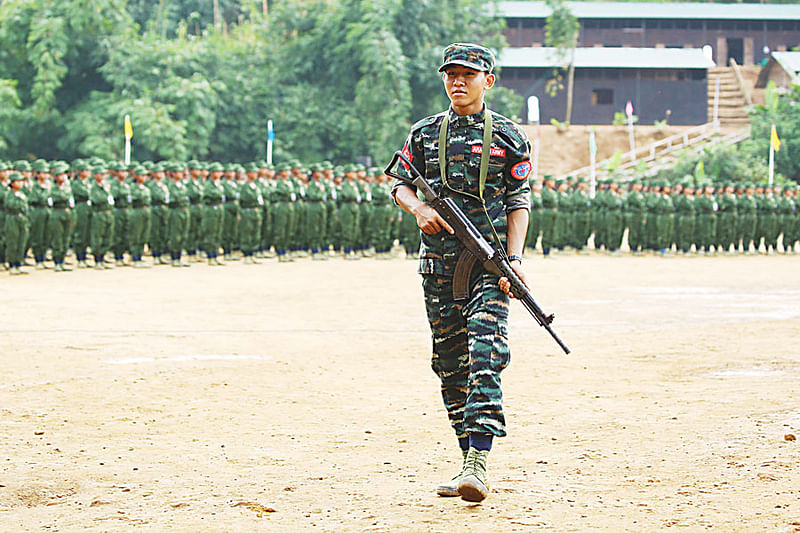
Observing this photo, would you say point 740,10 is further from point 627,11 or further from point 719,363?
point 719,363

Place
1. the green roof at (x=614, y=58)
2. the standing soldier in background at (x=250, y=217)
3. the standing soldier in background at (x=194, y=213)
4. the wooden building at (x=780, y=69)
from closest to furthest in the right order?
the standing soldier in background at (x=194, y=213) < the standing soldier in background at (x=250, y=217) < the green roof at (x=614, y=58) < the wooden building at (x=780, y=69)

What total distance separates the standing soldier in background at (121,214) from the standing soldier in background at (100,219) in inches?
11.9

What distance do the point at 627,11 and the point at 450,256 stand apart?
46.0 metres

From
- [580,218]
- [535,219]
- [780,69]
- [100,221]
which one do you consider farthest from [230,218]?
[780,69]

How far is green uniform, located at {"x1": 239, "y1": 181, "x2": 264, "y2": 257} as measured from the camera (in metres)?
19.9

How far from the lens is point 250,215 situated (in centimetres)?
1991

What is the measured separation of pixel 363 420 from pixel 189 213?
511 inches

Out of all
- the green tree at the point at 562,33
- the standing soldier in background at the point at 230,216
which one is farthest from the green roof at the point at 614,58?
the standing soldier in background at the point at 230,216

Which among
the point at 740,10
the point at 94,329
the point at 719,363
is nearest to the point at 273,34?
the point at 740,10

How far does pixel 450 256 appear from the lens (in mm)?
4676

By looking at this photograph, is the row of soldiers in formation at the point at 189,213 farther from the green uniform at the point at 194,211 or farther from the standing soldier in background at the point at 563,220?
the standing soldier in background at the point at 563,220

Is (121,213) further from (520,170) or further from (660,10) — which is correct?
(660,10)

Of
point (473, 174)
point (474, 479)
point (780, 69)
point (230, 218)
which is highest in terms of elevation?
point (780, 69)

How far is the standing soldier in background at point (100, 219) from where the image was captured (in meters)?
17.4
